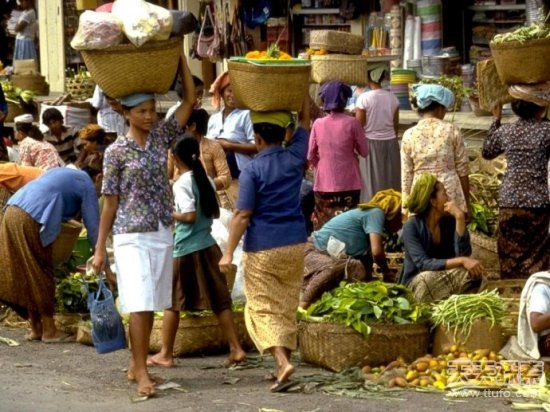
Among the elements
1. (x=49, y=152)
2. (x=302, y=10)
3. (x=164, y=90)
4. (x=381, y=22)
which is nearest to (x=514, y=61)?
(x=164, y=90)

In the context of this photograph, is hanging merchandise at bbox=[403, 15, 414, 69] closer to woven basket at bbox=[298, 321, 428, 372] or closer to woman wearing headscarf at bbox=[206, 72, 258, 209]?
woman wearing headscarf at bbox=[206, 72, 258, 209]

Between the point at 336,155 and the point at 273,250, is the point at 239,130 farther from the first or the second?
the point at 273,250

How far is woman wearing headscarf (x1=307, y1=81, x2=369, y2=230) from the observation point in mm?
13008

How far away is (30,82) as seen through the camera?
2159cm

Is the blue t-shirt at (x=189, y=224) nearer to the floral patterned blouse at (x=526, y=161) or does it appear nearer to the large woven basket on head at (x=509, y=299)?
the large woven basket on head at (x=509, y=299)

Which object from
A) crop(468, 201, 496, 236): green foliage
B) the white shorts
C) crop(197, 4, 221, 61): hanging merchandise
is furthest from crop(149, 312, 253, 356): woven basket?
crop(197, 4, 221, 61): hanging merchandise

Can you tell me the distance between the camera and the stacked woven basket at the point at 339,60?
13.9 metres

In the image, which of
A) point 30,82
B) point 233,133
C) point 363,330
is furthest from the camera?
point 30,82

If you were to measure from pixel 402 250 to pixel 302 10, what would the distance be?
7264 mm

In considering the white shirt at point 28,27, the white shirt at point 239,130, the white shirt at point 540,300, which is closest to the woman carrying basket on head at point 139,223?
the white shirt at point 540,300

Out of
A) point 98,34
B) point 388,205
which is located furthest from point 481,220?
point 98,34

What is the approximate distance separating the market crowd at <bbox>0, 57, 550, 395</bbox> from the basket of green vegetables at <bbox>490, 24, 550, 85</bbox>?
144mm

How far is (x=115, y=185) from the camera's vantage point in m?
9.04

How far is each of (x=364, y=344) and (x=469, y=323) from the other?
2.28ft
